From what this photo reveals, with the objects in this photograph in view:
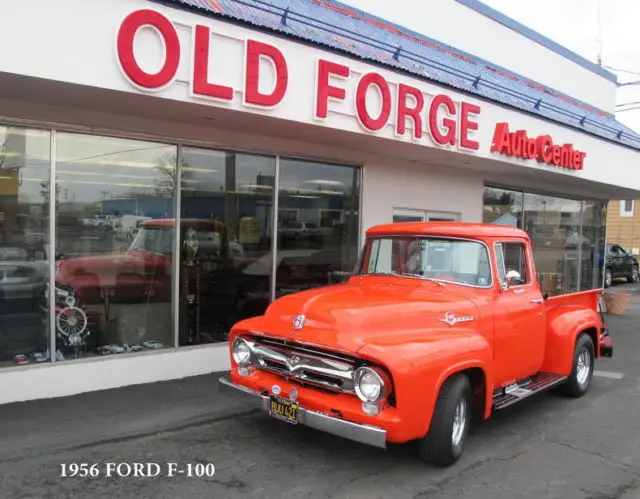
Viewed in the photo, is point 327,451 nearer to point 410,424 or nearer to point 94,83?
point 410,424

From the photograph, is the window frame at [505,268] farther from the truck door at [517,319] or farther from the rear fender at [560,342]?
the rear fender at [560,342]

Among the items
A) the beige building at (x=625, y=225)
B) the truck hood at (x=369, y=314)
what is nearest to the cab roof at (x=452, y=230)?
the truck hood at (x=369, y=314)

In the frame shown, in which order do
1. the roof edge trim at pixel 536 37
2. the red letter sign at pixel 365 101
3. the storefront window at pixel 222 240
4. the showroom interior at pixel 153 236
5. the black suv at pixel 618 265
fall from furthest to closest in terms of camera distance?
the black suv at pixel 618 265, the roof edge trim at pixel 536 37, the storefront window at pixel 222 240, the red letter sign at pixel 365 101, the showroom interior at pixel 153 236

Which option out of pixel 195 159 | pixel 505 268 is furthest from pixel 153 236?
pixel 505 268

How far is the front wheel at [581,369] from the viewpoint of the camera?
657 cm

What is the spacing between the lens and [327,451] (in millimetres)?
4848

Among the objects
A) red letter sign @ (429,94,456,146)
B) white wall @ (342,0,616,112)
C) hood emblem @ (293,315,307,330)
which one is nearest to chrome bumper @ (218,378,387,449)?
hood emblem @ (293,315,307,330)

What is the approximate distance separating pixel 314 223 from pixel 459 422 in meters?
4.84

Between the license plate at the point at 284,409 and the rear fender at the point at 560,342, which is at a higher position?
the rear fender at the point at 560,342

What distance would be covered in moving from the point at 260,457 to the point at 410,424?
1397 millimetres

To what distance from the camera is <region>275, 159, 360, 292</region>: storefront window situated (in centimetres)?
846

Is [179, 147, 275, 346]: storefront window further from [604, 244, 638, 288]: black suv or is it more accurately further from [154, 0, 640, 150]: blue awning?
[604, 244, 638, 288]: black suv

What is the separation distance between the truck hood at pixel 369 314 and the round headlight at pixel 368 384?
175 mm

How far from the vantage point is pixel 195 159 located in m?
7.40
